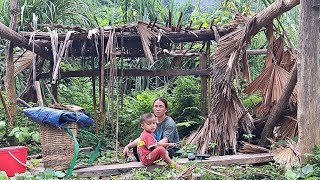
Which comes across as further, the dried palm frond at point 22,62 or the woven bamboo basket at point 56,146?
the dried palm frond at point 22,62

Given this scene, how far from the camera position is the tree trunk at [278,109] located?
6320 millimetres

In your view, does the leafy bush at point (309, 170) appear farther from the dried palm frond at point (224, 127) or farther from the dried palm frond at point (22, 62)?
the dried palm frond at point (22, 62)

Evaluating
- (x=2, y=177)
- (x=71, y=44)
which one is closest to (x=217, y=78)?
(x=71, y=44)

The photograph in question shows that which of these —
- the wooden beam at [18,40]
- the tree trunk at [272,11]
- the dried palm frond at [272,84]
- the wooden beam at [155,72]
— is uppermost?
the tree trunk at [272,11]

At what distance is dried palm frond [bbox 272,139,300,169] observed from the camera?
17.8ft

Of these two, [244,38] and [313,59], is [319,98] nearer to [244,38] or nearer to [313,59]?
[313,59]

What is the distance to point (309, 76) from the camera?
5.33 meters

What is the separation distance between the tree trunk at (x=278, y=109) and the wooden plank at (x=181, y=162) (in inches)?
22.2

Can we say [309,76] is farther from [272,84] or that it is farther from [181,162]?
[181,162]

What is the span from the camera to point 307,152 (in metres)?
5.38

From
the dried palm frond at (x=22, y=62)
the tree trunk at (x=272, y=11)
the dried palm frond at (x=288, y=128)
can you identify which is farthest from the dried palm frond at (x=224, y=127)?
the dried palm frond at (x=22, y=62)

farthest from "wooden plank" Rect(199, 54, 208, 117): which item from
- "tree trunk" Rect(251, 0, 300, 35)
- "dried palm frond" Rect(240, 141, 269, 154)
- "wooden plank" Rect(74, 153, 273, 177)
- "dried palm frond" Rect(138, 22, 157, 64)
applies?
"wooden plank" Rect(74, 153, 273, 177)

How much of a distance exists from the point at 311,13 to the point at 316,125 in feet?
4.07

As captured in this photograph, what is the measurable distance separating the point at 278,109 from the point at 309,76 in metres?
1.44
